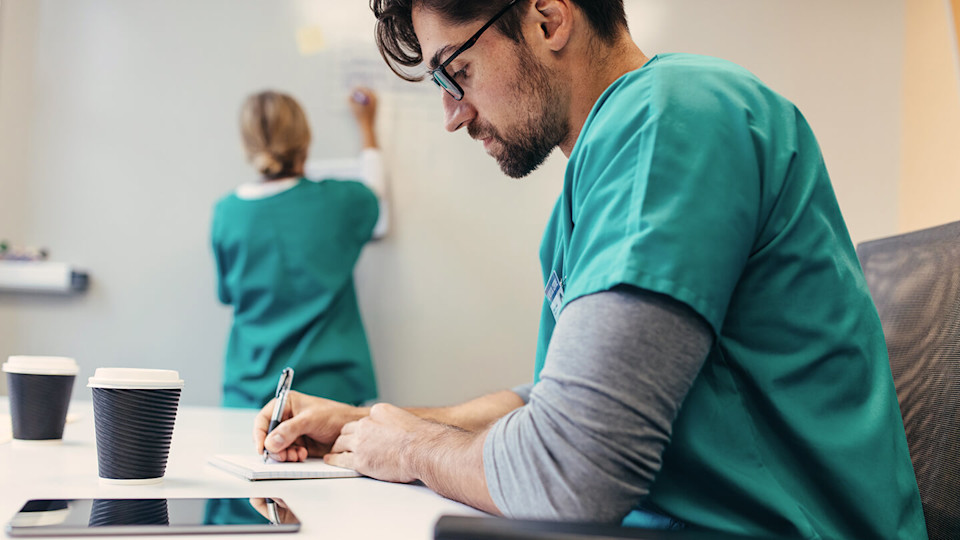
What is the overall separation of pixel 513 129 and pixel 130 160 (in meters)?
1.93

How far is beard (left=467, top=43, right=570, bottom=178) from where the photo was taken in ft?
3.30

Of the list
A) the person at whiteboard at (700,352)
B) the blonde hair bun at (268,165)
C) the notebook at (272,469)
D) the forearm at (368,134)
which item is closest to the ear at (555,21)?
the person at whiteboard at (700,352)

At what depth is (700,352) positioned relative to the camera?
1.98 feet

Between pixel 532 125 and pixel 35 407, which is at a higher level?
pixel 532 125

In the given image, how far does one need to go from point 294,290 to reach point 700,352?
1.69 m

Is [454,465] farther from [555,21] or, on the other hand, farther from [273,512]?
[555,21]

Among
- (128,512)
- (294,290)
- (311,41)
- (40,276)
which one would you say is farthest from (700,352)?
(40,276)

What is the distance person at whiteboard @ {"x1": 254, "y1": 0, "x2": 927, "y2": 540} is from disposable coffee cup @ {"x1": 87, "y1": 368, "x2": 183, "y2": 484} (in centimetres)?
25

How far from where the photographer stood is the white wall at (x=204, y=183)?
2.41m

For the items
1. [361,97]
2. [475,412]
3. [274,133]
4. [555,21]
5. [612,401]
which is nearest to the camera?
[612,401]

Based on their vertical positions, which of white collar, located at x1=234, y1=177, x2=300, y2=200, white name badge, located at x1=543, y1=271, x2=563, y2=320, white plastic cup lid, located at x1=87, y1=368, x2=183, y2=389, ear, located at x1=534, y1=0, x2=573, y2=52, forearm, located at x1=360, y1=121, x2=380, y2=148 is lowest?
white plastic cup lid, located at x1=87, y1=368, x2=183, y2=389

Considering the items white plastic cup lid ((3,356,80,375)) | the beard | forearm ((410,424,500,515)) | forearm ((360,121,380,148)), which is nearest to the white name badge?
forearm ((410,424,500,515))

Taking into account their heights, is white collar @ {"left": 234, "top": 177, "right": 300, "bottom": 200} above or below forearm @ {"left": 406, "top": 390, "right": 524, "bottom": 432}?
above

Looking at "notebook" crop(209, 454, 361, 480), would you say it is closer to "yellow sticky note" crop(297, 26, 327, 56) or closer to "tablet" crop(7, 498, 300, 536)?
A: "tablet" crop(7, 498, 300, 536)
